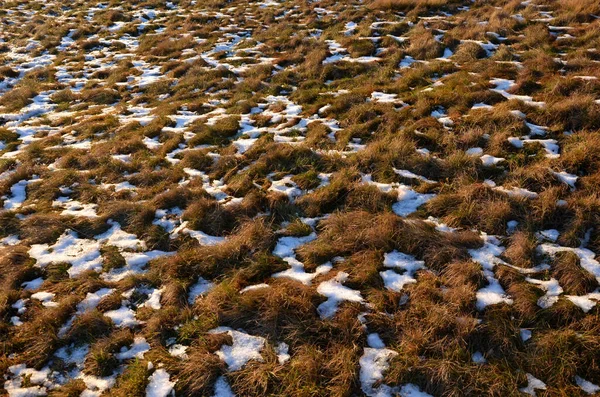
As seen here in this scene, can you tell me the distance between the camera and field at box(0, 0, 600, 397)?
4.12 meters

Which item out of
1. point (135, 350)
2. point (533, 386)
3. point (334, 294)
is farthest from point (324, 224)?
point (533, 386)

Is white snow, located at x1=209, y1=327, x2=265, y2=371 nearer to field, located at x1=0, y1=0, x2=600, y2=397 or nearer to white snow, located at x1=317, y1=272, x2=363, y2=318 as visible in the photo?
field, located at x1=0, y1=0, x2=600, y2=397

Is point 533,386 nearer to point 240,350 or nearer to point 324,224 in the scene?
point 240,350

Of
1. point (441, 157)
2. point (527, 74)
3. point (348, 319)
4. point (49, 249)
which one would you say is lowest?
point (49, 249)

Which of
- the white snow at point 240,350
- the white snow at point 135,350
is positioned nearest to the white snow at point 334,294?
the white snow at point 240,350

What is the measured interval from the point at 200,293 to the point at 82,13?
69.2ft

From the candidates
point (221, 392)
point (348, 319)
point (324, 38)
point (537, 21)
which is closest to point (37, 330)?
point (221, 392)

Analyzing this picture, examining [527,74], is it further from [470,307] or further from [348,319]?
[348,319]

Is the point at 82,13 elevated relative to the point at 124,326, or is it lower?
elevated

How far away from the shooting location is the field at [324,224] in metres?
4.12

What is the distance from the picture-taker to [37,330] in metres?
4.73

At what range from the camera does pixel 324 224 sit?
19.8 feet

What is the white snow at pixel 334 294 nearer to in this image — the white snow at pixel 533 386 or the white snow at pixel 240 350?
the white snow at pixel 240 350

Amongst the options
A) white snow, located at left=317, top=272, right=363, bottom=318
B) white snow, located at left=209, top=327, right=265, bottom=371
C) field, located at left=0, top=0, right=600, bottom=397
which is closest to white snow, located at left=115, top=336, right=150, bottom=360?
field, located at left=0, top=0, right=600, bottom=397
